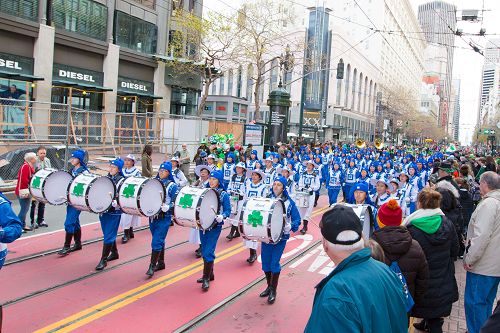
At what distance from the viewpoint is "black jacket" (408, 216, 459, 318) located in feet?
17.4

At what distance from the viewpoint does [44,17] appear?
2680 cm

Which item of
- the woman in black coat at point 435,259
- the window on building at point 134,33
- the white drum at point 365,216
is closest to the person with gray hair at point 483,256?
the woman in black coat at point 435,259

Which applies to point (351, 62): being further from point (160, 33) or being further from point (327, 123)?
point (160, 33)

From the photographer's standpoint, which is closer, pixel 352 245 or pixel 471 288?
pixel 352 245

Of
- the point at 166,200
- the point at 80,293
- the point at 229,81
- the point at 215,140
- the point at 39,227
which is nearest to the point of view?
the point at 80,293

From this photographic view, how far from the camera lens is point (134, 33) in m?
33.8

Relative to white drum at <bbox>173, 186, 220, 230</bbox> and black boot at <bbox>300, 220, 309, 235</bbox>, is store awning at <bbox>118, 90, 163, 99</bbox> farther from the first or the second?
white drum at <bbox>173, 186, 220, 230</bbox>

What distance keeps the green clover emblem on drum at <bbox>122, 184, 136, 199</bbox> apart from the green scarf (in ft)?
15.3

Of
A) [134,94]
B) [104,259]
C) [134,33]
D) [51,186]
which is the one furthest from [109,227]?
[134,33]

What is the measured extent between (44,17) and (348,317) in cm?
2877

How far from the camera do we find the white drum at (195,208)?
24.6 ft

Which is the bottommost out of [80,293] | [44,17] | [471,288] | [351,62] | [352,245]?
[80,293]

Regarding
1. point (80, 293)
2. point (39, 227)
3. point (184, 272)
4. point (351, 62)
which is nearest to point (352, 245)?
point (80, 293)

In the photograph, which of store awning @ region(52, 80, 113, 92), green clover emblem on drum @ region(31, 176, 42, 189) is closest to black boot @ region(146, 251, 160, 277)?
green clover emblem on drum @ region(31, 176, 42, 189)
